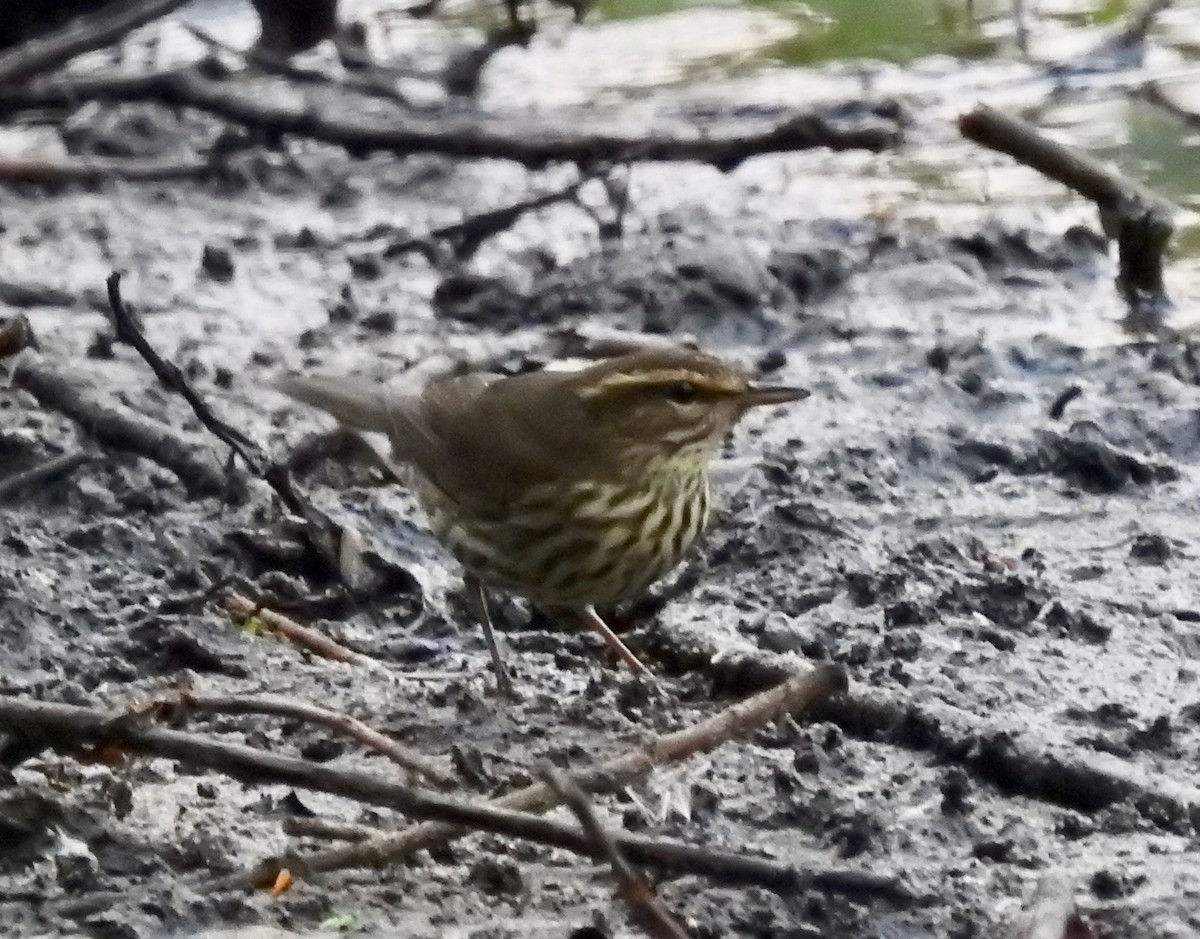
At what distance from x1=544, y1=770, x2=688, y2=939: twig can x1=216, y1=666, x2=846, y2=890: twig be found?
1.38 ft

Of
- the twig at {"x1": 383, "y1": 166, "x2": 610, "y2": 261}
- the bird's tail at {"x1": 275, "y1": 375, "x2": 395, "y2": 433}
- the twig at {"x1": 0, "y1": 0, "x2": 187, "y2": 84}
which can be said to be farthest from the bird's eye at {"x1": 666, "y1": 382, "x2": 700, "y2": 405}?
the twig at {"x1": 383, "y1": 166, "x2": 610, "y2": 261}

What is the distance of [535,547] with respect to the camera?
578cm

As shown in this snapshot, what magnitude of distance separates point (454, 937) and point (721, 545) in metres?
2.32

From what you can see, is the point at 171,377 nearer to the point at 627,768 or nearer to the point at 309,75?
the point at 627,768

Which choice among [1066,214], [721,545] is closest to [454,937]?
[721,545]

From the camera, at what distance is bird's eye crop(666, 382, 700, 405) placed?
6.04 metres

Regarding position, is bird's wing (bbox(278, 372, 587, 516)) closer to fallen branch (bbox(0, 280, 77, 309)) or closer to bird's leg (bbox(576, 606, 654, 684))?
bird's leg (bbox(576, 606, 654, 684))

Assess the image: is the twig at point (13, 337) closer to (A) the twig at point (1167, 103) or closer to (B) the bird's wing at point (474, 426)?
(B) the bird's wing at point (474, 426)

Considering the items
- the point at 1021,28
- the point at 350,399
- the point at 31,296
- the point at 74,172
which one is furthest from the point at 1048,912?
the point at 1021,28

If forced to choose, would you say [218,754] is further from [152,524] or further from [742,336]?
[742,336]

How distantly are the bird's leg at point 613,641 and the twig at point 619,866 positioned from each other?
1.59 metres

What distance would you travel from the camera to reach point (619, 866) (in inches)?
138

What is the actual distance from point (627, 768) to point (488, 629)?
4.28ft

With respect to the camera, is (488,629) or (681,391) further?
(681,391)
